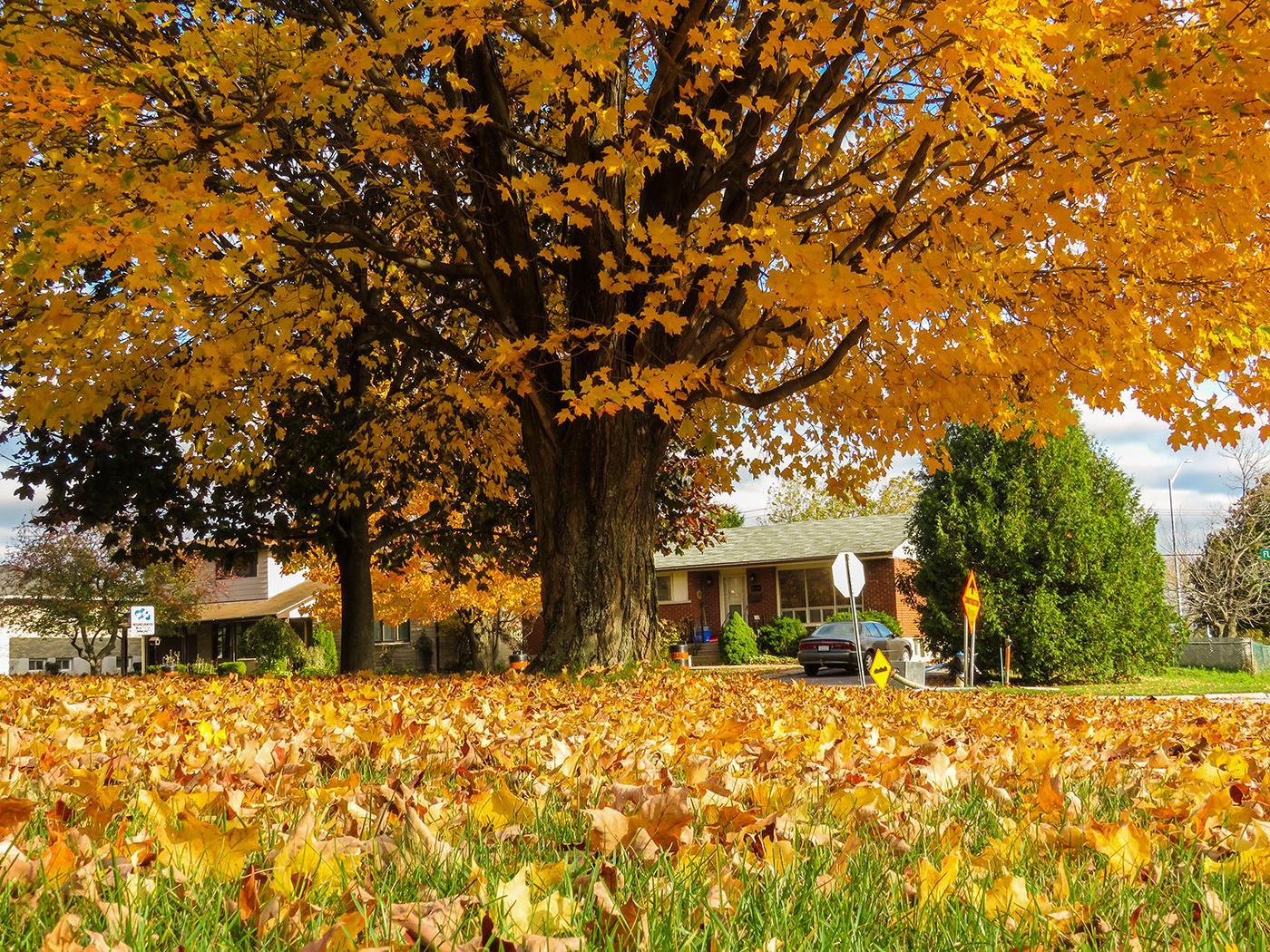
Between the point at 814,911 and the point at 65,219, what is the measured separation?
618cm

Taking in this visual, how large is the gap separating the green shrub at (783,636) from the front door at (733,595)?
13.3 feet

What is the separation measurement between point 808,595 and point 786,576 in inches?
43.3

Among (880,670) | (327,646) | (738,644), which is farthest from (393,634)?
(880,670)

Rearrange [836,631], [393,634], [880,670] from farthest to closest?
1. [393,634]
2. [836,631]
3. [880,670]

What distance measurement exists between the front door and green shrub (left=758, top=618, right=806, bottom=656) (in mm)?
4065

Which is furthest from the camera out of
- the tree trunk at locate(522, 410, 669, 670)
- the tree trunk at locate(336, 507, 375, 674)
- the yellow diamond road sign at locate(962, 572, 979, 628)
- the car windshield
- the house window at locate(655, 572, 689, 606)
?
the house window at locate(655, 572, 689, 606)

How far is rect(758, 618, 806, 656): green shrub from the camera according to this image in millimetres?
31875

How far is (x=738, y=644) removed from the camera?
1225 inches

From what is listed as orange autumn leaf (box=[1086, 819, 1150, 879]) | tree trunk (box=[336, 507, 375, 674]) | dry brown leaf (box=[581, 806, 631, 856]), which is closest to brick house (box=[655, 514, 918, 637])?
tree trunk (box=[336, 507, 375, 674])

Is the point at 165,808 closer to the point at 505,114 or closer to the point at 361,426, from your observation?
the point at 505,114

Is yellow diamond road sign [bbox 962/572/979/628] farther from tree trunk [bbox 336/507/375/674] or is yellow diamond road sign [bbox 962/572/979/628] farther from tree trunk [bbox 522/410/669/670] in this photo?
tree trunk [bbox 336/507/375/674]

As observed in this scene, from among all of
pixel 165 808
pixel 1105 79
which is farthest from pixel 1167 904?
pixel 1105 79

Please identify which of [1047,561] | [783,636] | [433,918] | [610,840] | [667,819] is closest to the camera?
[433,918]

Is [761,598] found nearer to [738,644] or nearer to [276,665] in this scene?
[738,644]
